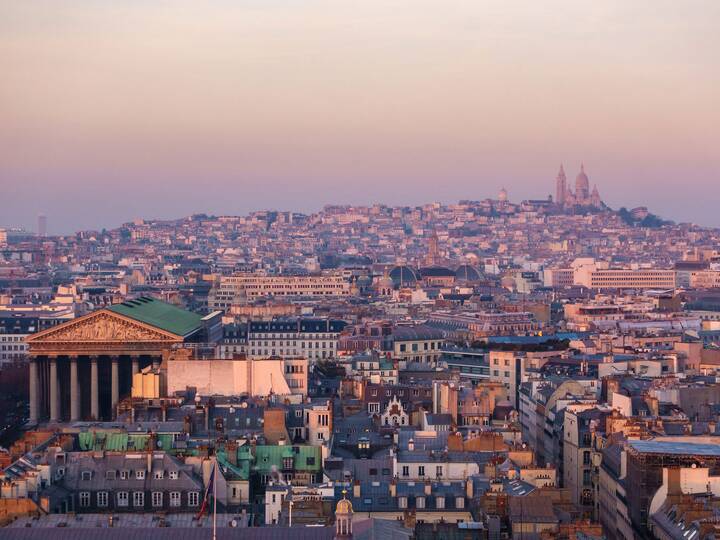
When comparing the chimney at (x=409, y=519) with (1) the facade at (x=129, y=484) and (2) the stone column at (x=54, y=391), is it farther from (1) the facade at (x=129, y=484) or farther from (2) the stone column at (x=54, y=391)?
(2) the stone column at (x=54, y=391)

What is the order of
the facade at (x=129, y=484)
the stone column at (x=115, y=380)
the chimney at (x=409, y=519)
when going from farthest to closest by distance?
the stone column at (x=115, y=380) → the facade at (x=129, y=484) → the chimney at (x=409, y=519)

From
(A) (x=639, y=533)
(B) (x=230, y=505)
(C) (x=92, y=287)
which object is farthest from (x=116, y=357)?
(C) (x=92, y=287)

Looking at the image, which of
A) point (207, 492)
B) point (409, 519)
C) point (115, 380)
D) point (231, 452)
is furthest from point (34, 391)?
point (409, 519)

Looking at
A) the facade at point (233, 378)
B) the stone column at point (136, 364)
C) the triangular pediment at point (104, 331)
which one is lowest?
the stone column at point (136, 364)

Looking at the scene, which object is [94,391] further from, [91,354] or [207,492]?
[207,492]

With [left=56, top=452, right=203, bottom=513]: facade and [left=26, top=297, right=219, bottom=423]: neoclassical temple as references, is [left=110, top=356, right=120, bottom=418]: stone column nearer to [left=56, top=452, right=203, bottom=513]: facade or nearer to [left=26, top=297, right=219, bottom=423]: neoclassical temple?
[left=26, top=297, right=219, bottom=423]: neoclassical temple

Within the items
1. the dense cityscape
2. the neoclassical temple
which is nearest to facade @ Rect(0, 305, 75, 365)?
the dense cityscape

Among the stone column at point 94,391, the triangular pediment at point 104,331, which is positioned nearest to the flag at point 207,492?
the stone column at point 94,391

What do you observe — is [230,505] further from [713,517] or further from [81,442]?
[713,517]
